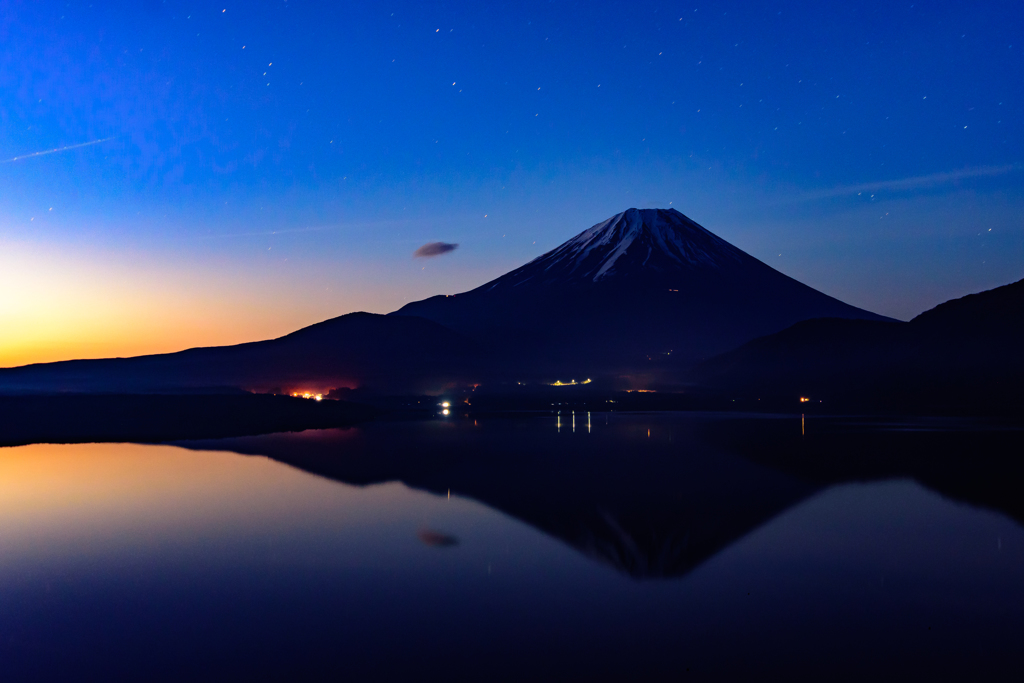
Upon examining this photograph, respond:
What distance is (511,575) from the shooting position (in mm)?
12688

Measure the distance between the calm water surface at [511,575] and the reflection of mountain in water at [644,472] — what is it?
0.18m

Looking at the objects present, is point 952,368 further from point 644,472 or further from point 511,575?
point 511,575

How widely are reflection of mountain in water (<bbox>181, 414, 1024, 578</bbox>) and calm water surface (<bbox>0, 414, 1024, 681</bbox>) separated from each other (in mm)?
179

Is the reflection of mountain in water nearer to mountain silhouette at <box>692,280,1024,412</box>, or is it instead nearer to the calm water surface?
the calm water surface

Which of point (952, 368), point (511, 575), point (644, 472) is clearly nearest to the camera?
point (511, 575)

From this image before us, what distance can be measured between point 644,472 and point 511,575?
51.3 ft

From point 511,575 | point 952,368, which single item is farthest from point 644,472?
point 952,368

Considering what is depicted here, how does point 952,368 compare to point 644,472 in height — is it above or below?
above

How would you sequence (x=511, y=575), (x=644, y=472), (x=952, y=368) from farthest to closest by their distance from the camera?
1. (x=952, y=368)
2. (x=644, y=472)
3. (x=511, y=575)

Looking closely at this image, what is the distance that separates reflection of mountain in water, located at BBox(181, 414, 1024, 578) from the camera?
16406 mm

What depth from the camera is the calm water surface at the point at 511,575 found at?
29.0 ft

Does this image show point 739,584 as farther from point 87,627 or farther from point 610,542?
point 87,627

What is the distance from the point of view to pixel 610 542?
15195mm

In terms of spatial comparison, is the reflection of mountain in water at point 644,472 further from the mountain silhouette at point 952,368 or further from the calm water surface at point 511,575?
the mountain silhouette at point 952,368
